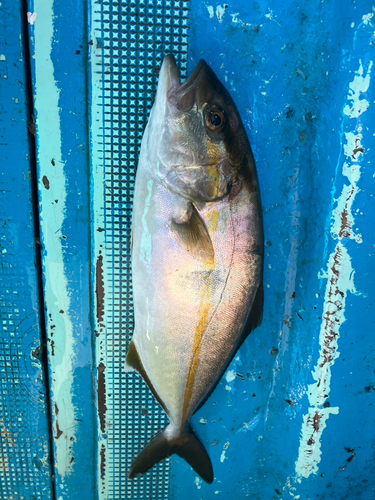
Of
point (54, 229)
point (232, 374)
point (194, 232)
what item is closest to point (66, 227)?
point (54, 229)

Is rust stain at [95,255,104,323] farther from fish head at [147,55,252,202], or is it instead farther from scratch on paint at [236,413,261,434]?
scratch on paint at [236,413,261,434]

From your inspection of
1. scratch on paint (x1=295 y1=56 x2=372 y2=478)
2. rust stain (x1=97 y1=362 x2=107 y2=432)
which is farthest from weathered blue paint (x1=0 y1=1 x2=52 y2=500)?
scratch on paint (x1=295 y1=56 x2=372 y2=478)

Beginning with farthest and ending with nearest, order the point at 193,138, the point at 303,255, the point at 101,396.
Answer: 1. the point at 101,396
2. the point at 303,255
3. the point at 193,138

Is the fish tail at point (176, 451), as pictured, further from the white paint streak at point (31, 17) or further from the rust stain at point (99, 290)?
the white paint streak at point (31, 17)

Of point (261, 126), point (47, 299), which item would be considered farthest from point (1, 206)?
point (261, 126)

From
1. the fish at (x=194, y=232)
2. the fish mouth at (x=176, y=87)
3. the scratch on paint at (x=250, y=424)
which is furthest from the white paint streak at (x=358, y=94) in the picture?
the scratch on paint at (x=250, y=424)

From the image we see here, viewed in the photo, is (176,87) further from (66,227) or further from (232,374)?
(232,374)
